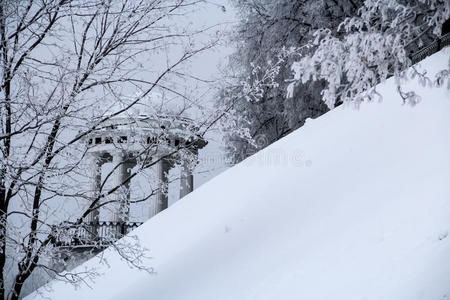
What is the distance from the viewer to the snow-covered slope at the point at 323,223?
4559 millimetres

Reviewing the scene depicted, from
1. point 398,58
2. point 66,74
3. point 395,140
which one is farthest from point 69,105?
point 395,140

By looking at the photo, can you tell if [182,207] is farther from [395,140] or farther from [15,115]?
[15,115]

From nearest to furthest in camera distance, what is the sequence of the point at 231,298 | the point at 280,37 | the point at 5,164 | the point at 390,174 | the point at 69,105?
the point at 5,164, the point at 69,105, the point at 231,298, the point at 390,174, the point at 280,37

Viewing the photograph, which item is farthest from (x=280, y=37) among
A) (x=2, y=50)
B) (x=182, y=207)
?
(x=2, y=50)

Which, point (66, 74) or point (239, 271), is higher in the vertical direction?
point (66, 74)

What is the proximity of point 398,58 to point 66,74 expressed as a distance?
9.98 feet

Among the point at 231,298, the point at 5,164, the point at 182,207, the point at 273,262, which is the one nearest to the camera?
the point at 5,164

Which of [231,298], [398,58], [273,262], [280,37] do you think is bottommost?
[231,298]

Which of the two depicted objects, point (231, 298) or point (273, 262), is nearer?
point (231, 298)

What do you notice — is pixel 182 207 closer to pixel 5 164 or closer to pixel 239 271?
pixel 239 271

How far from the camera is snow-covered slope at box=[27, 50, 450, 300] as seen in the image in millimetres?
4559

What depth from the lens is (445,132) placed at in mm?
6652

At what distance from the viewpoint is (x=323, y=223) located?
5840 millimetres

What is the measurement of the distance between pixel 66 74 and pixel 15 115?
60 centimetres
